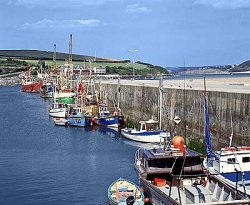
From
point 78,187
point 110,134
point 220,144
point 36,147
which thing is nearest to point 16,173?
point 78,187

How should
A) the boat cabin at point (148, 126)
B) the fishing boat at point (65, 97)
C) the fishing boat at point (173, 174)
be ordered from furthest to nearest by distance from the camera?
the fishing boat at point (65, 97) → the boat cabin at point (148, 126) → the fishing boat at point (173, 174)

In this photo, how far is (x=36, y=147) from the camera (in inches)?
1914

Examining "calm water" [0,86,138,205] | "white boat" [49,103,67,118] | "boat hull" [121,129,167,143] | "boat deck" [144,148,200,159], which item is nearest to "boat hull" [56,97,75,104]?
"white boat" [49,103,67,118]

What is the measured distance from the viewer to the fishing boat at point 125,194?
24922mm

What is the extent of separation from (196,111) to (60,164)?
40.1ft

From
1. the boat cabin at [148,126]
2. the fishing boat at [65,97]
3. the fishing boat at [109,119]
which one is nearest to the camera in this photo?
the boat cabin at [148,126]

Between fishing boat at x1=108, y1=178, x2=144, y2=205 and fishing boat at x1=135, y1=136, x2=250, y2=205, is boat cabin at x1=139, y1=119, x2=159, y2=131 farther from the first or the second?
fishing boat at x1=135, y1=136, x2=250, y2=205

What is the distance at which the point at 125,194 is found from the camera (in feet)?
88.6

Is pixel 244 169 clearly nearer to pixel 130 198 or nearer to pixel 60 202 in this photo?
pixel 130 198

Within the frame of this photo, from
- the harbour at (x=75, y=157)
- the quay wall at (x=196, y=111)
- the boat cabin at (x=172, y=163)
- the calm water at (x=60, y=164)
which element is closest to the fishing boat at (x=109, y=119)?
the harbour at (x=75, y=157)

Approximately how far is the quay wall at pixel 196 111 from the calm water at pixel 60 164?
509cm

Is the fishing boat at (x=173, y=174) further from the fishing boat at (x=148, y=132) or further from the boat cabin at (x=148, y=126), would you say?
the boat cabin at (x=148, y=126)

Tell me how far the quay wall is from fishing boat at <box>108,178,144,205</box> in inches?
379

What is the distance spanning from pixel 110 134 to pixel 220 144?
877 inches
